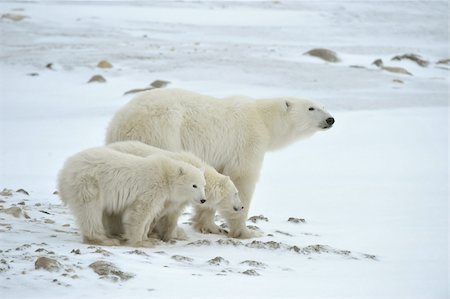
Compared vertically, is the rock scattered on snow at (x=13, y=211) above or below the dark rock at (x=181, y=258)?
below

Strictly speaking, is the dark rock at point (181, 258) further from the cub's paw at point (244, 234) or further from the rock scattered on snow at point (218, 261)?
the cub's paw at point (244, 234)

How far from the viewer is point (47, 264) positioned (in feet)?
16.1

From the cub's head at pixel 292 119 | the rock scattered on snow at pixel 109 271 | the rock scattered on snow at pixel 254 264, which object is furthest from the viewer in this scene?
the cub's head at pixel 292 119

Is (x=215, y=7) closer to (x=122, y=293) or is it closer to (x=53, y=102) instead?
(x=53, y=102)

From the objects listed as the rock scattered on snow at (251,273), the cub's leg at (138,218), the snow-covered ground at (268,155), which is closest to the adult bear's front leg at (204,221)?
the snow-covered ground at (268,155)

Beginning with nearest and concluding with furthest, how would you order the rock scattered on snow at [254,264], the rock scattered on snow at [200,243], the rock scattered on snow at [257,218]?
1. the rock scattered on snow at [254,264]
2. the rock scattered on snow at [200,243]
3. the rock scattered on snow at [257,218]

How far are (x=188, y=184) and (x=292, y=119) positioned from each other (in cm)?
198

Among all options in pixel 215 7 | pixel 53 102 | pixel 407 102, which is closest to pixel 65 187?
pixel 53 102

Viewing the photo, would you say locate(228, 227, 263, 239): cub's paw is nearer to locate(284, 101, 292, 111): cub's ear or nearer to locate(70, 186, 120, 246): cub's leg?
locate(284, 101, 292, 111): cub's ear

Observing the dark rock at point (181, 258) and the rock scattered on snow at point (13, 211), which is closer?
the dark rock at point (181, 258)

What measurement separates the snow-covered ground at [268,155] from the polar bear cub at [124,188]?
0.82 ft

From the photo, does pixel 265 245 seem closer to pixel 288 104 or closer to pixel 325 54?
pixel 288 104

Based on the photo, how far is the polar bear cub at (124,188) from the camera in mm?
6309

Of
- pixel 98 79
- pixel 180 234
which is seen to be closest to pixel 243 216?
pixel 180 234
